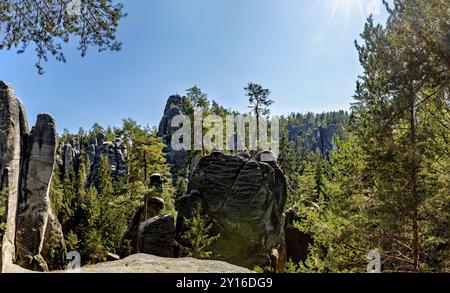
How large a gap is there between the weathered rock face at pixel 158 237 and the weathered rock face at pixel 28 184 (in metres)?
7.71

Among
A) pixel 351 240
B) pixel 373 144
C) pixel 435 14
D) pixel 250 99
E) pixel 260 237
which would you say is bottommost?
pixel 260 237

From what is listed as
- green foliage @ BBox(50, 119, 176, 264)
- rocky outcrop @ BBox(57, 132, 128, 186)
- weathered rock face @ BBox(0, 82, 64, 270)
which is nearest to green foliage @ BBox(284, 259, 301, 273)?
green foliage @ BBox(50, 119, 176, 264)

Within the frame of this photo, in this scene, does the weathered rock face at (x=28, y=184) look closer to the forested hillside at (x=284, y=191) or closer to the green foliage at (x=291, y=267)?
the forested hillside at (x=284, y=191)

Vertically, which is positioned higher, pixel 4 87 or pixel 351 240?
pixel 4 87

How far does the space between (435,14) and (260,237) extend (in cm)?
1560

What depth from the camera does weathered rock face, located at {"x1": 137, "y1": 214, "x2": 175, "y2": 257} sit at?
18750 mm

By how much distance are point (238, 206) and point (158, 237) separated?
210 inches

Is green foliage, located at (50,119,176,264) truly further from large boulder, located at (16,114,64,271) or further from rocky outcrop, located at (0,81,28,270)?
rocky outcrop, located at (0,81,28,270)

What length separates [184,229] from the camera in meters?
19.8

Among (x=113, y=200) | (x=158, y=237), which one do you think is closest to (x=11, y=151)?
(x=158, y=237)

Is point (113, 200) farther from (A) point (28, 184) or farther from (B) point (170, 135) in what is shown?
(B) point (170, 135)

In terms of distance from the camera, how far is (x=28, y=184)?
895 inches
